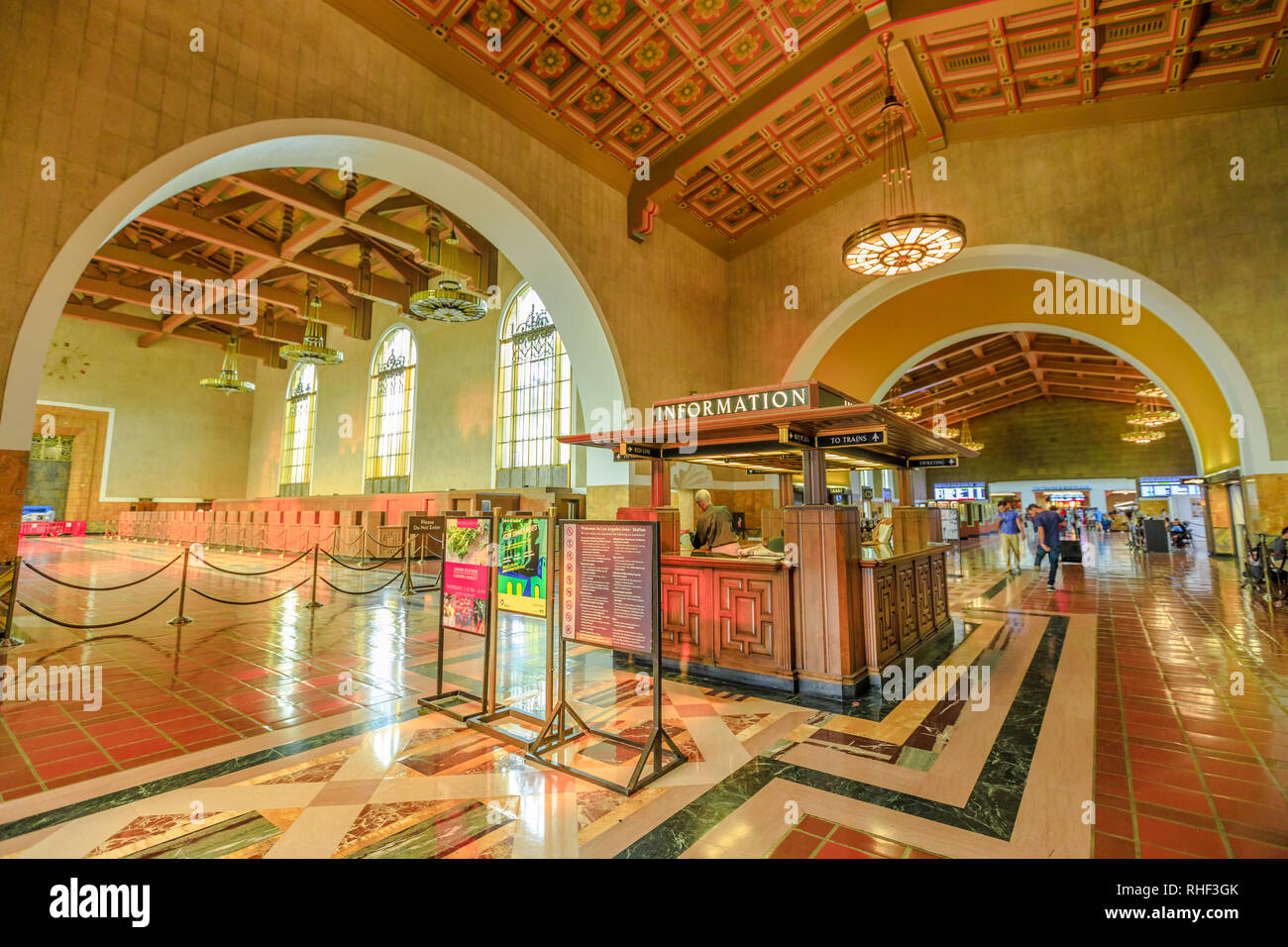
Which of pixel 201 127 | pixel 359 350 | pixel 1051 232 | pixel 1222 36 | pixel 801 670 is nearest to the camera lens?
pixel 801 670

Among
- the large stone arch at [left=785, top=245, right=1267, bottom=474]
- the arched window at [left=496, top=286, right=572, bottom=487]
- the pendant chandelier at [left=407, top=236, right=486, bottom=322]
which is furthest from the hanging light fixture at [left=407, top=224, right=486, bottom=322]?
the large stone arch at [left=785, top=245, right=1267, bottom=474]

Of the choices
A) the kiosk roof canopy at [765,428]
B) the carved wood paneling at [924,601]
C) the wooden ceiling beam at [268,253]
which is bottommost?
the carved wood paneling at [924,601]

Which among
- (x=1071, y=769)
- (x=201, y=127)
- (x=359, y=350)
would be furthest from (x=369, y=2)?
(x=359, y=350)

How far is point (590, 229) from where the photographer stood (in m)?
7.84

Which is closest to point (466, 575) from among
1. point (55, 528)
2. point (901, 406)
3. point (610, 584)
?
point (610, 584)

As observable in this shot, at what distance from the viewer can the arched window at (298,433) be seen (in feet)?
70.4

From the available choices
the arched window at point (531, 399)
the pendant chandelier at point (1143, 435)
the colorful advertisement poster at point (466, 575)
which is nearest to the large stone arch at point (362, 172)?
the colorful advertisement poster at point (466, 575)

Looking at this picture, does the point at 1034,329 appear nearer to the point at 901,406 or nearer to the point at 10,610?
the point at 901,406

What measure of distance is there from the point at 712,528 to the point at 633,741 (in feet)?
7.75

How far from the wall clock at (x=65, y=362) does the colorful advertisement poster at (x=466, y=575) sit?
2627cm

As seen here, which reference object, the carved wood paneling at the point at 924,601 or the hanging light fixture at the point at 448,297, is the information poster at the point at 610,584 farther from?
the hanging light fixture at the point at 448,297
